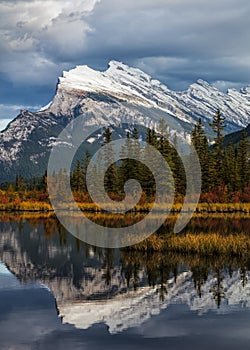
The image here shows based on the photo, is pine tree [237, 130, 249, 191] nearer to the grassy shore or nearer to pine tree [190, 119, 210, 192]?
pine tree [190, 119, 210, 192]

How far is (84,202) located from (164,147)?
18450 millimetres

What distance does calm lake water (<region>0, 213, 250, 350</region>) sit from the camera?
57.3 ft

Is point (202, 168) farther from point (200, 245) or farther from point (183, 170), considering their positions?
point (200, 245)

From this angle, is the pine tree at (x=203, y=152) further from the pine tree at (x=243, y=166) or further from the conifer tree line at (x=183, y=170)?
the pine tree at (x=243, y=166)

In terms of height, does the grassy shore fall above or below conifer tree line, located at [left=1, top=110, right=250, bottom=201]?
below

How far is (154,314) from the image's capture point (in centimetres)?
2038

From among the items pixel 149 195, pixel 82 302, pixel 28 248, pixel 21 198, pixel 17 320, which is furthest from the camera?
pixel 21 198

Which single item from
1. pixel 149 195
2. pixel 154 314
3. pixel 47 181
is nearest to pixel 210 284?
pixel 154 314

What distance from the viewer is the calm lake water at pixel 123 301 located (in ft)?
57.3

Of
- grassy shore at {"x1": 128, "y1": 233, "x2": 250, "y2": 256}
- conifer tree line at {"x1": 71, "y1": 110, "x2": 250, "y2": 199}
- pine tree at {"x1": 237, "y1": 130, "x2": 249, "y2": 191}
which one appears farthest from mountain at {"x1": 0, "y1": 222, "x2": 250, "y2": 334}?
pine tree at {"x1": 237, "y1": 130, "x2": 249, "y2": 191}

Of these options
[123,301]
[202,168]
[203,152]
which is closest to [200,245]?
[123,301]

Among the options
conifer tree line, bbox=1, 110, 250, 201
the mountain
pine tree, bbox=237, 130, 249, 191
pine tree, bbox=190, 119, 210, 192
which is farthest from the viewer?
pine tree, bbox=237, 130, 249, 191

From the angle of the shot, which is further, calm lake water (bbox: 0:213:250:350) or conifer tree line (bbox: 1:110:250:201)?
conifer tree line (bbox: 1:110:250:201)

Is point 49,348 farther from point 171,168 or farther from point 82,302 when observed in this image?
point 171,168
